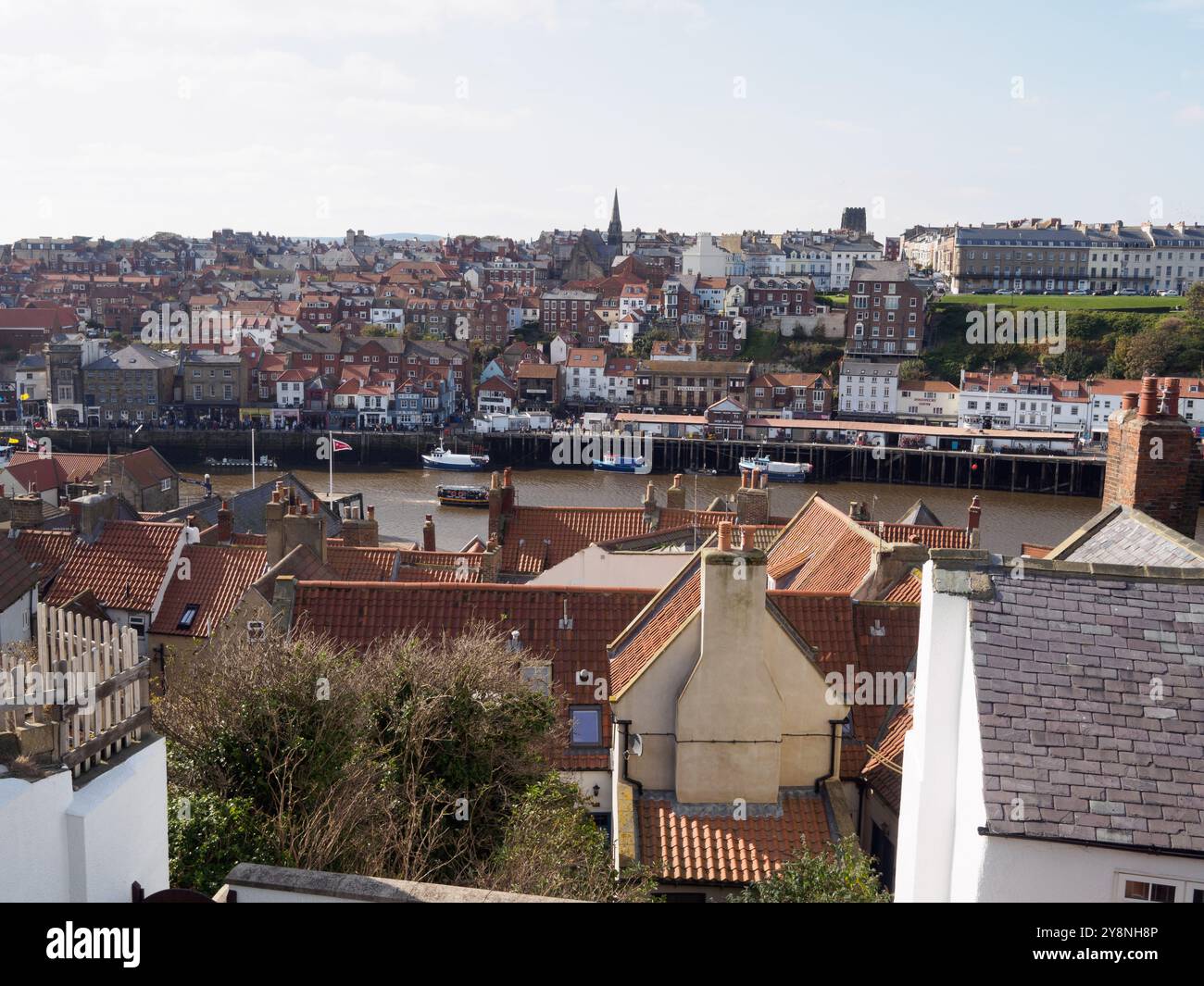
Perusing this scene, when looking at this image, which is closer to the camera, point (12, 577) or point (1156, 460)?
point (1156, 460)

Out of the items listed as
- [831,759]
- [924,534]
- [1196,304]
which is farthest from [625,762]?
[1196,304]

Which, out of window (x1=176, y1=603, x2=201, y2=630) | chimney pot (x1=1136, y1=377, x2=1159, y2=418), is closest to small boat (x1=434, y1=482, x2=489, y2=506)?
window (x1=176, y1=603, x2=201, y2=630)

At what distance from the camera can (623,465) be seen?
63.7 m

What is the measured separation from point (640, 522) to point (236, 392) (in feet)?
188

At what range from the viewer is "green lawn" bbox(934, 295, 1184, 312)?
3706 inches

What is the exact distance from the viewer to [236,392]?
249 ft

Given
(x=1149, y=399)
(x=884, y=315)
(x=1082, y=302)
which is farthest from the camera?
(x=1082, y=302)

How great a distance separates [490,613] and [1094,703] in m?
8.66

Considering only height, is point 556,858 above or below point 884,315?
below

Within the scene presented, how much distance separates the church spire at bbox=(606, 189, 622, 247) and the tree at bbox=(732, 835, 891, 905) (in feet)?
460

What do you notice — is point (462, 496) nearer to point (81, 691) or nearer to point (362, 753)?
point (362, 753)

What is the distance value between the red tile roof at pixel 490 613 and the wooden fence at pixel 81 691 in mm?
7791
